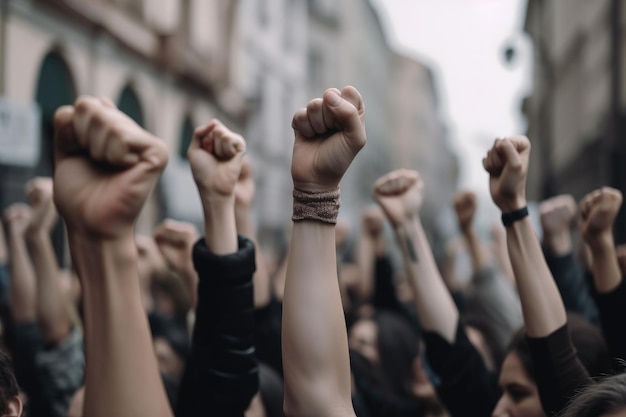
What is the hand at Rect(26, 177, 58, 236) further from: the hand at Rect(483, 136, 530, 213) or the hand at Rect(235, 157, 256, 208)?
the hand at Rect(483, 136, 530, 213)

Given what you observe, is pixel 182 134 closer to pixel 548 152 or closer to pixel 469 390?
pixel 548 152

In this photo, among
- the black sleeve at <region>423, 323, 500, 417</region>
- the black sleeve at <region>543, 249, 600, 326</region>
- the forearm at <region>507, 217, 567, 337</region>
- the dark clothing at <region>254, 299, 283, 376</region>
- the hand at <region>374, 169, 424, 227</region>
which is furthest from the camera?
the black sleeve at <region>543, 249, 600, 326</region>

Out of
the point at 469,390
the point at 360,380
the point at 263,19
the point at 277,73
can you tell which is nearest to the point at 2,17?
the point at 360,380

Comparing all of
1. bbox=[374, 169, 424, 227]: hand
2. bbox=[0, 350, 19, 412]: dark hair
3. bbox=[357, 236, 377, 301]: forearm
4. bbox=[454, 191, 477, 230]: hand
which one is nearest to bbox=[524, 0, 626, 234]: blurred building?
bbox=[357, 236, 377, 301]: forearm

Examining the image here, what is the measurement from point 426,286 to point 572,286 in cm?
117

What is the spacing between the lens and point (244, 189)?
2.83 m

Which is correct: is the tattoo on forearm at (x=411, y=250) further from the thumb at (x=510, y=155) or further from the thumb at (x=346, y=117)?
the thumb at (x=346, y=117)

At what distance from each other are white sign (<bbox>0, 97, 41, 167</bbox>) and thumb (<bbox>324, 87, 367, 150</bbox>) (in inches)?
185

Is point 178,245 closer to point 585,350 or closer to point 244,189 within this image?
point 244,189

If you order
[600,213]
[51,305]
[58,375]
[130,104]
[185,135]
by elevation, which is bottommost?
[185,135]

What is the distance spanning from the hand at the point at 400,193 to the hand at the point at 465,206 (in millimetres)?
330

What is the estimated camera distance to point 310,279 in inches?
74.4

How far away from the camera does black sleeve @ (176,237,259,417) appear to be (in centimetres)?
219

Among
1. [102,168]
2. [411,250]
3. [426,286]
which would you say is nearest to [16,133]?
[411,250]
